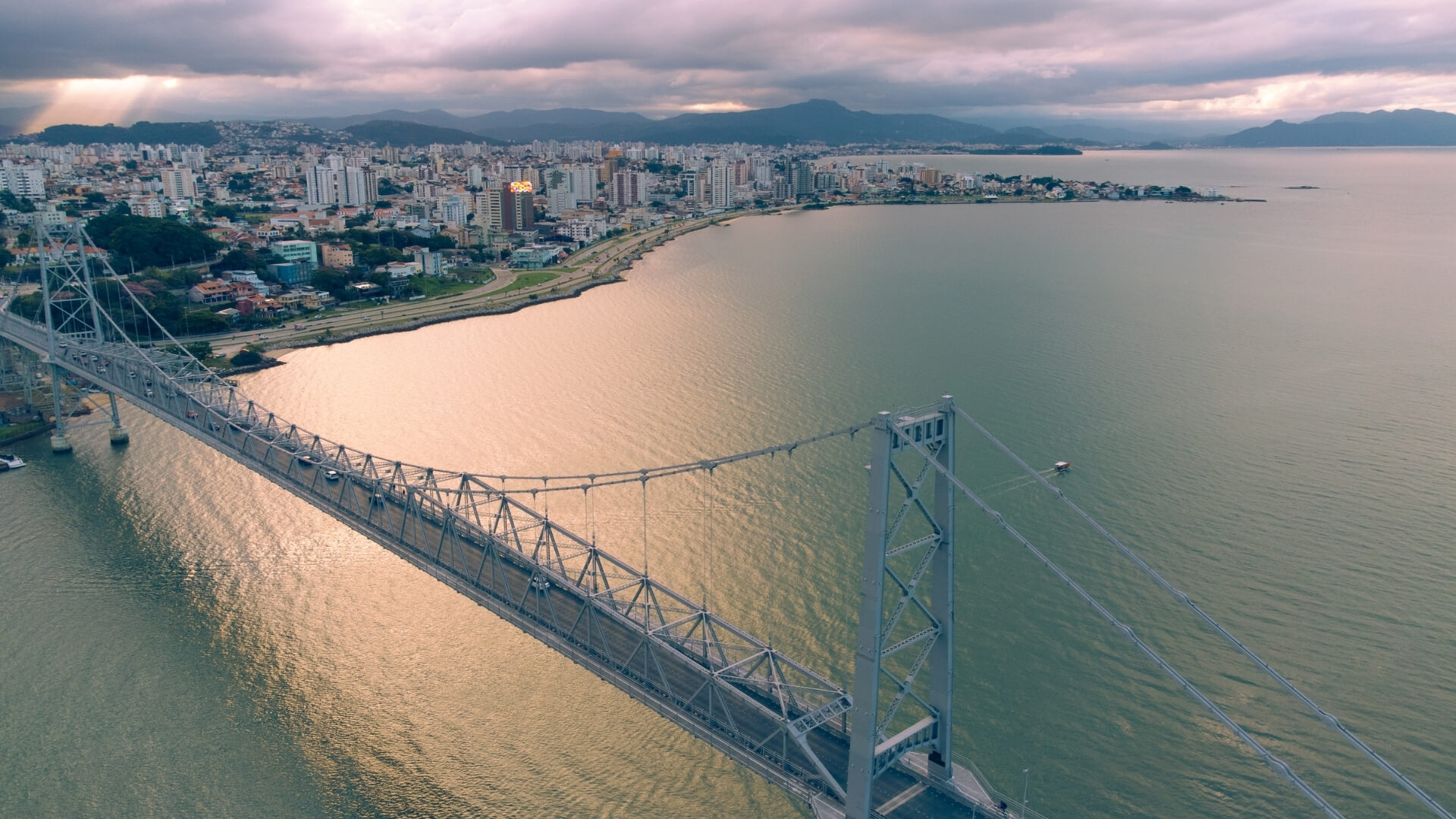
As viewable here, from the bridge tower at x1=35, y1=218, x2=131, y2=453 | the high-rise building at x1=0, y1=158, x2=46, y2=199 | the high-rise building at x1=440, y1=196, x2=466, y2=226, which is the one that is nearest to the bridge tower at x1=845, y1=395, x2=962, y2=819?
the bridge tower at x1=35, y1=218, x2=131, y2=453

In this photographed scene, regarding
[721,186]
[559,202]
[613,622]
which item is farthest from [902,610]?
[721,186]

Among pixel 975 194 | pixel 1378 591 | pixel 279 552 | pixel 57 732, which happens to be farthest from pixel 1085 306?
pixel 975 194

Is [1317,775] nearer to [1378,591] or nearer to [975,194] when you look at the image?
[1378,591]

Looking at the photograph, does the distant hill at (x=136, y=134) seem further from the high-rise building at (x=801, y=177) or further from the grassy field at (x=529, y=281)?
the grassy field at (x=529, y=281)

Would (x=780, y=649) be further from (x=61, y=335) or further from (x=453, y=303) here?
(x=453, y=303)

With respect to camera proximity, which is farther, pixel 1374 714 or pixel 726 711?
pixel 1374 714

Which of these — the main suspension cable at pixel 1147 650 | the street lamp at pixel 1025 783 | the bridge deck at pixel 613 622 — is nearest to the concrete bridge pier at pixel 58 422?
the bridge deck at pixel 613 622
